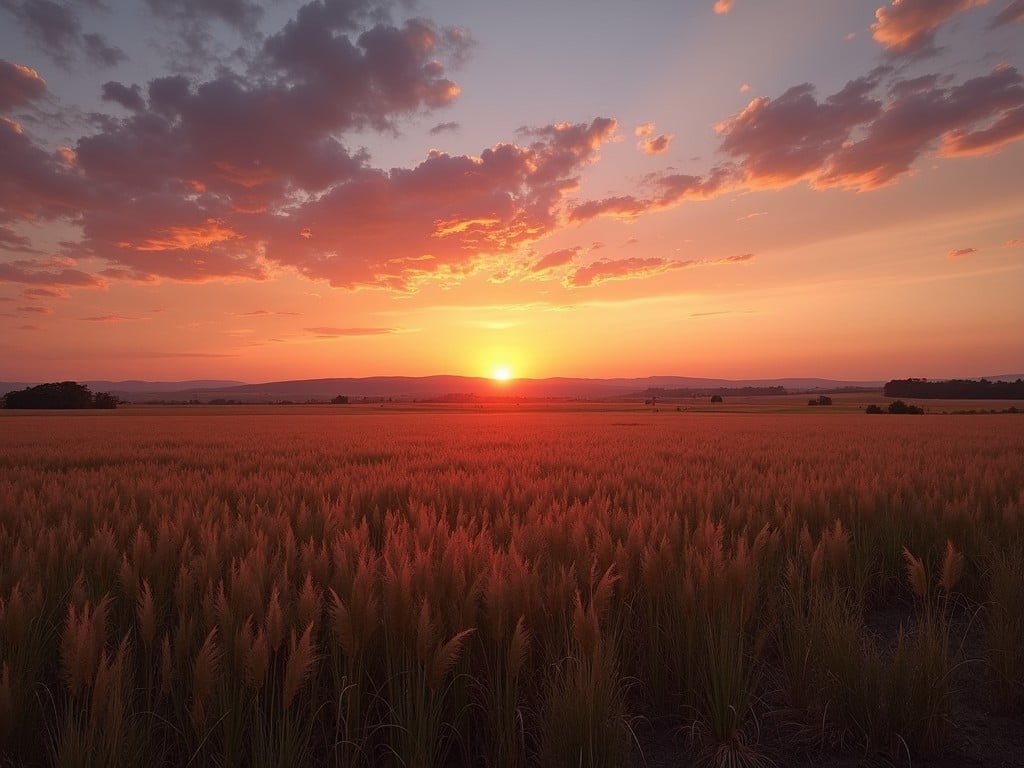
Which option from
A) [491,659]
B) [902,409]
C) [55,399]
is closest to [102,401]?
[55,399]

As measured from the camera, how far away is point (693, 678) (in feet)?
8.21

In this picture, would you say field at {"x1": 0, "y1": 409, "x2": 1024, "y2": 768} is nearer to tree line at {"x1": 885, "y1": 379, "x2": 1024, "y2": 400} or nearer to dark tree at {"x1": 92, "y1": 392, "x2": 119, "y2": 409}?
dark tree at {"x1": 92, "y1": 392, "x2": 119, "y2": 409}

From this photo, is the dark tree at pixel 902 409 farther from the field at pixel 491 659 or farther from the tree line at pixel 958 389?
the field at pixel 491 659

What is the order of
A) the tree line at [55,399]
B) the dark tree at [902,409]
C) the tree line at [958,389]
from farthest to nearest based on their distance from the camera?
1. the tree line at [958,389]
2. the tree line at [55,399]
3. the dark tree at [902,409]

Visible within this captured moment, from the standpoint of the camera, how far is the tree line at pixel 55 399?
6319cm

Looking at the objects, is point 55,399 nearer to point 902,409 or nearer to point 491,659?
point 491,659

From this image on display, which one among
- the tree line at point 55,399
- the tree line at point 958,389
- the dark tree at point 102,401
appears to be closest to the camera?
the tree line at point 55,399

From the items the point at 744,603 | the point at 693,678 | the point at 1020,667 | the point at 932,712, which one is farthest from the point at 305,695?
the point at 1020,667

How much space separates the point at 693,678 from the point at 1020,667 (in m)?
1.65

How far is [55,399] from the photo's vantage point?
63562mm

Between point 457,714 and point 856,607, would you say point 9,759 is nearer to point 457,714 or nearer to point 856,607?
point 457,714

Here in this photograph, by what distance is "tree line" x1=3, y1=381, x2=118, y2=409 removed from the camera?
63.2 m

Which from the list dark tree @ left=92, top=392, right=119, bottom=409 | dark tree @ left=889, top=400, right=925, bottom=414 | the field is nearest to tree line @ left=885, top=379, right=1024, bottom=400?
dark tree @ left=889, top=400, right=925, bottom=414

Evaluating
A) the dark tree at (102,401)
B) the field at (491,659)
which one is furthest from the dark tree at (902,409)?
the dark tree at (102,401)
